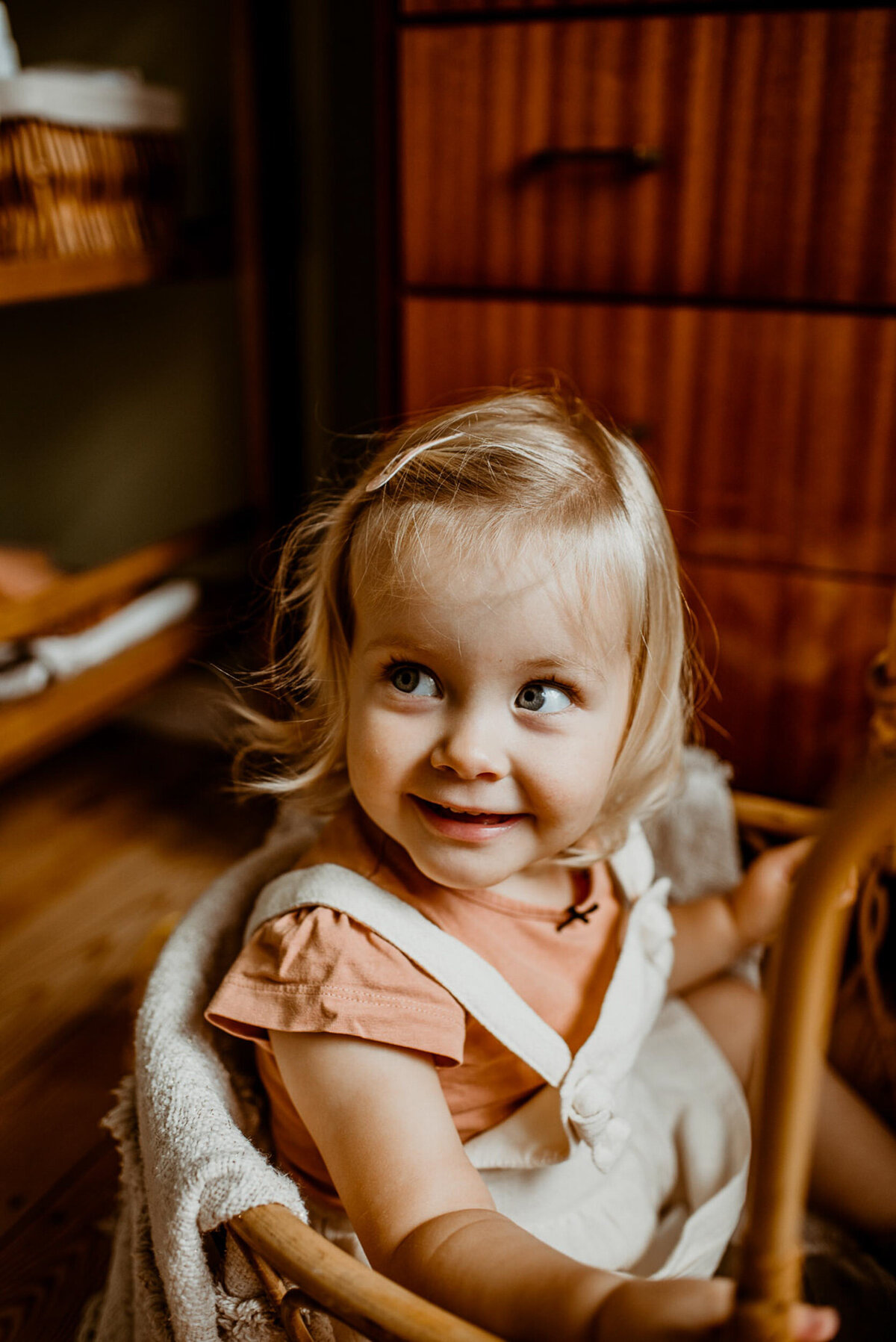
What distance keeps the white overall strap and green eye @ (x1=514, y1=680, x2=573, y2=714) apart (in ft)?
0.43

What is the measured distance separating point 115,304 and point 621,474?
3.49 feet

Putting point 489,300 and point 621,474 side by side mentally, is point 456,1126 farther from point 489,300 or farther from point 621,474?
point 489,300

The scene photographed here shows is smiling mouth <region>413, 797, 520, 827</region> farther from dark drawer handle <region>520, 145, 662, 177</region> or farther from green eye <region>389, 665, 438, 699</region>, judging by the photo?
dark drawer handle <region>520, 145, 662, 177</region>

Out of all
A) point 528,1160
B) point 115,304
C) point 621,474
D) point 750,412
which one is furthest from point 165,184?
point 528,1160

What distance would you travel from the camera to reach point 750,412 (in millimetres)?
891

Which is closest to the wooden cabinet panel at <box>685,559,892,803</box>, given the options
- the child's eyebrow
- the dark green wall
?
the child's eyebrow

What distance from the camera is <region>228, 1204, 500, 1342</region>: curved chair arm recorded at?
39 cm

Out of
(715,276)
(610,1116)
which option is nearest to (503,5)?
(715,276)

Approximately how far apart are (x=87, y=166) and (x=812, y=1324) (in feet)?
3.42

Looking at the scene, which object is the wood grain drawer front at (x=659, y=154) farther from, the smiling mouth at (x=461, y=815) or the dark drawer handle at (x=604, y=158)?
the smiling mouth at (x=461, y=815)

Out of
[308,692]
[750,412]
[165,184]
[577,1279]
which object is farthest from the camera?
[165,184]

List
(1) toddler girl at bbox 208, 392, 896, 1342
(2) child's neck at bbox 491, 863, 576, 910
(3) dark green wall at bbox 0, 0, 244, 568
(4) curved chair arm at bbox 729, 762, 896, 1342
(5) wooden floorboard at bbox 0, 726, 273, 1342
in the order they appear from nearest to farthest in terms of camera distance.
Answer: (4) curved chair arm at bbox 729, 762, 896, 1342
(1) toddler girl at bbox 208, 392, 896, 1342
(2) child's neck at bbox 491, 863, 576, 910
(5) wooden floorboard at bbox 0, 726, 273, 1342
(3) dark green wall at bbox 0, 0, 244, 568

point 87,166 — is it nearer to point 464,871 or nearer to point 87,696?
point 87,696

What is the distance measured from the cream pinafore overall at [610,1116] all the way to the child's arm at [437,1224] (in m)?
0.06
